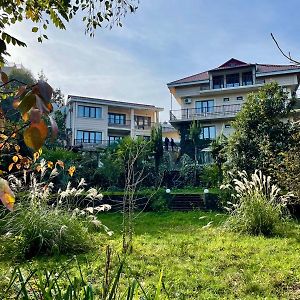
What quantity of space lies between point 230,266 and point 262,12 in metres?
3.66

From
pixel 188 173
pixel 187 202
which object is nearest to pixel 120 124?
pixel 188 173

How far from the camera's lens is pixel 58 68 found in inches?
133

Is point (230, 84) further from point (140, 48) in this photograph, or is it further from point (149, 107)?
point (140, 48)

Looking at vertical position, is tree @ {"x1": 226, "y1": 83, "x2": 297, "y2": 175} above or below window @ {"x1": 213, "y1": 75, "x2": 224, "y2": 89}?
below

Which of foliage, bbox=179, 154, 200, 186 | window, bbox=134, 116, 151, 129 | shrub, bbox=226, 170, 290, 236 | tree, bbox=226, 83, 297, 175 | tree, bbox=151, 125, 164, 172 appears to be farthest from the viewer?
window, bbox=134, 116, 151, 129

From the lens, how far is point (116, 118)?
3722 centimetres

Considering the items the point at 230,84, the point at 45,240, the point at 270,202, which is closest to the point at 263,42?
the point at 45,240

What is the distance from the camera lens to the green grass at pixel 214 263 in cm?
432

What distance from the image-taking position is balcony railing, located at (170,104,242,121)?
30.6 meters

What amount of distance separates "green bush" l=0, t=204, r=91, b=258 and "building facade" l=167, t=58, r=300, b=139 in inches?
979

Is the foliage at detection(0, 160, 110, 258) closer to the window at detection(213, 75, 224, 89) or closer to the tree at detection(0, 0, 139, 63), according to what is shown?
the tree at detection(0, 0, 139, 63)

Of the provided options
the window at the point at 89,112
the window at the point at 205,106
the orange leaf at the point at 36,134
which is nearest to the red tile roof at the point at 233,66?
the window at the point at 205,106

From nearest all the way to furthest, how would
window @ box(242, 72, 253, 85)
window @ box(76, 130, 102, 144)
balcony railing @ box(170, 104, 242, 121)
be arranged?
balcony railing @ box(170, 104, 242, 121) → window @ box(242, 72, 253, 85) → window @ box(76, 130, 102, 144)

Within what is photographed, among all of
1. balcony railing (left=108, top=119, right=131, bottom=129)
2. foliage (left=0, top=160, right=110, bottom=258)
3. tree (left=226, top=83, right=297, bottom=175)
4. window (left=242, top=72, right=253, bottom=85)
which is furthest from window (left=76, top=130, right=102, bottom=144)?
foliage (left=0, top=160, right=110, bottom=258)
